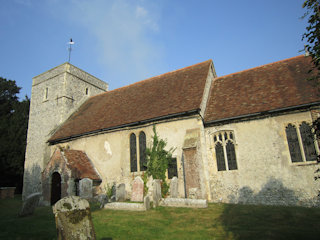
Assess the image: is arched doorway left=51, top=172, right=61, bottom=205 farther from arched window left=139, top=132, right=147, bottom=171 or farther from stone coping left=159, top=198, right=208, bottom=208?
stone coping left=159, top=198, right=208, bottom=208

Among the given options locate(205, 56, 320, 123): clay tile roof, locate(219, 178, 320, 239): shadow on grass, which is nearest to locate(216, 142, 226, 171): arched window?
locate(205, 56, 320, 123): clay tile roof

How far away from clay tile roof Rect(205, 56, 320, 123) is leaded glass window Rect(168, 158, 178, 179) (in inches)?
123

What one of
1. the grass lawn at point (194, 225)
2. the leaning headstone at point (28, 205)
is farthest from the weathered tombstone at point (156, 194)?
the leaning headstone at point (28, 205)

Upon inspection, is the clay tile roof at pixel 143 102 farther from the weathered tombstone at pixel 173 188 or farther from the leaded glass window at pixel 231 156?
the weathered tombstone at pixel 173 188

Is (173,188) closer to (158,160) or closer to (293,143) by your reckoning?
(158,160)

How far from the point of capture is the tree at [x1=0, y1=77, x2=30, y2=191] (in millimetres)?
26000

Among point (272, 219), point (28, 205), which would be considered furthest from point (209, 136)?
point (28, 205)

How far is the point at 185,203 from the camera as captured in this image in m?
10.4

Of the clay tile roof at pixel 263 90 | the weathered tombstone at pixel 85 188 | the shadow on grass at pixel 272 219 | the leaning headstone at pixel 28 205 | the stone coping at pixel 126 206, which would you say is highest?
the clay tile roof at pixel 263 90

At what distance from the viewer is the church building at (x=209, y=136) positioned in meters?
11.7

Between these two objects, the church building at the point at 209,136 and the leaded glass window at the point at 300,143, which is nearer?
the leaded glass window at the point at 300,143

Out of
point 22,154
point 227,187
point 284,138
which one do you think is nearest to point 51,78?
point 22,154

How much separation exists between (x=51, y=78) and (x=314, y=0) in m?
23.1

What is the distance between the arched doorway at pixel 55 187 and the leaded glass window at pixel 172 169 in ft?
24.4
